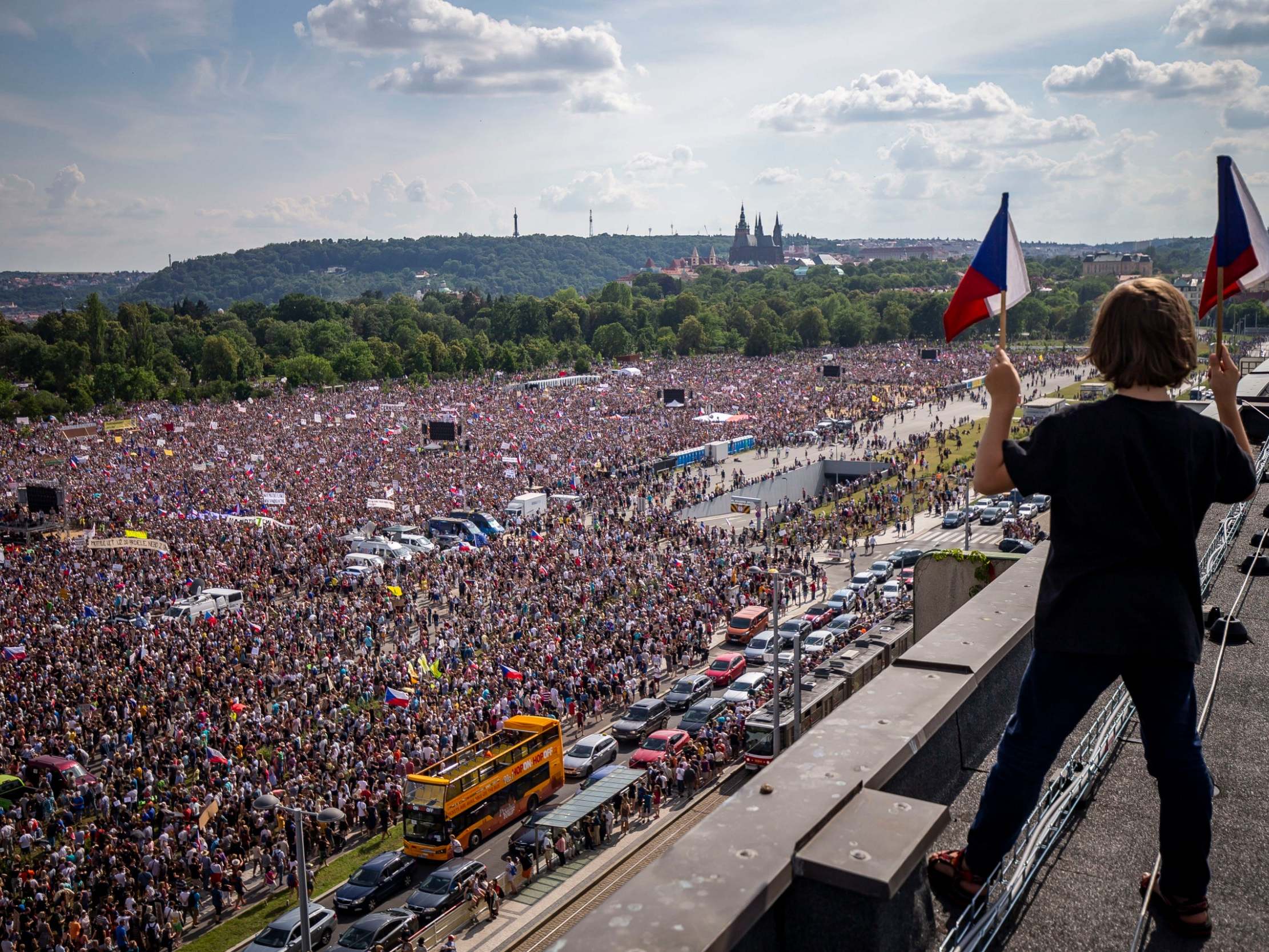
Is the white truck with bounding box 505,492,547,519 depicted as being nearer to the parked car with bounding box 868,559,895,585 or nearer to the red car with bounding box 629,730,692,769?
the parked car with bounding box 868,559,895,585

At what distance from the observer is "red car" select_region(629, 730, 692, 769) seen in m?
19.4

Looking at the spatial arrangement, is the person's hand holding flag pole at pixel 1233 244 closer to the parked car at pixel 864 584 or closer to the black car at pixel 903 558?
the parked car at pixel 864 584

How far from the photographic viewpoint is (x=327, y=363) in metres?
93.0

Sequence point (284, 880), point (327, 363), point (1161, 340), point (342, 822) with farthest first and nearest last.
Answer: point (327, 363)
point (342, 822)
point (284, 880)
point (1161, 340)

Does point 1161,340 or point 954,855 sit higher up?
point 1161,340

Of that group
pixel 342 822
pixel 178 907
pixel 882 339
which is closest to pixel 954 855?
pixel 178 907

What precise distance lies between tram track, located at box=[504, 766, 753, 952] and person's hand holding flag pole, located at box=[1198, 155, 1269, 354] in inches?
351

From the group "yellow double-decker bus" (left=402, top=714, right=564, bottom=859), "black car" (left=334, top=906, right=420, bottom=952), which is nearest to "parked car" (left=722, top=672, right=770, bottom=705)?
"yellow double-decker bus" (left=402, top=714, right=564, bottom=859)

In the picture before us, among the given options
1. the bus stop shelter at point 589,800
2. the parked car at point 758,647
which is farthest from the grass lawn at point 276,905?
the parked car at point 758,647

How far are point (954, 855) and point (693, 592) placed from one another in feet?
87.7

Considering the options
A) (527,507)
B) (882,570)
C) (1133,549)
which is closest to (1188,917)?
(1133,549)

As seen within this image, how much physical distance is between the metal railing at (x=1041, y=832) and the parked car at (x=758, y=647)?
20.0 metres

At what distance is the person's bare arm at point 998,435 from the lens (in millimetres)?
3053

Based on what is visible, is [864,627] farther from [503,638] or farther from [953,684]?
[953,684]
